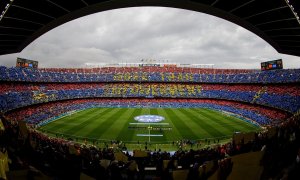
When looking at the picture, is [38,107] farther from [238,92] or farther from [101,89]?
[238,92]

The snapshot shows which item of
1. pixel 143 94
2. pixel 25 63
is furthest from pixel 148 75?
pixel 25 63

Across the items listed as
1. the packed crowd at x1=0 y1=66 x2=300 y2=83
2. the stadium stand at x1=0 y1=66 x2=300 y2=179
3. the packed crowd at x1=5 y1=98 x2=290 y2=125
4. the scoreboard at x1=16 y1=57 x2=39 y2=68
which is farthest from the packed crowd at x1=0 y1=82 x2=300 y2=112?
the scoreboard at x1=16 y1=57 x2=39 y2=68

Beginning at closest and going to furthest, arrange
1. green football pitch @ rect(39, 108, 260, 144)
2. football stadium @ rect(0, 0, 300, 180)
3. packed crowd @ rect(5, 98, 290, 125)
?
football stadium @ rect(0, 0, 300, 180)
green football pitch @ rect(39, 108, 260, 144)
packed crowd @ rect(5, 98, 290, 125)

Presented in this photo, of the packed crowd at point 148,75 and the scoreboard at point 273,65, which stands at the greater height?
the scoreboard at point 273,65

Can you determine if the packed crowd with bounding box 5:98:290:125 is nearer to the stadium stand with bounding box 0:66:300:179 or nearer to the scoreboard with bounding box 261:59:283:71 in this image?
the stadium stand with bounding box 0:66:300:179

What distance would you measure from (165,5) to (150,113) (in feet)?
152

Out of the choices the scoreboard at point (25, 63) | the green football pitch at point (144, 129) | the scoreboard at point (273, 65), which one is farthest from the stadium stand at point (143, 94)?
the green football pitch at point (144, 129)

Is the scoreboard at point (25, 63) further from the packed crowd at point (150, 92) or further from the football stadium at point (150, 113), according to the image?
the packed crowd at point (150, 92)

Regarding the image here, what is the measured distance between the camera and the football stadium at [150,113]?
964 cm

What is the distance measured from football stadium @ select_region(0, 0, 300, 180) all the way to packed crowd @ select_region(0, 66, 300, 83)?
0.45 meters

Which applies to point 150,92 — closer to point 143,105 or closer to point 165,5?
point 143,105

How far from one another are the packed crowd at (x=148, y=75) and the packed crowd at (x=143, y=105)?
42.6ft

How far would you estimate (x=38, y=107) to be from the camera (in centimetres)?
5966

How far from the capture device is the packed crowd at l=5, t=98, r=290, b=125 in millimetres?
47531
